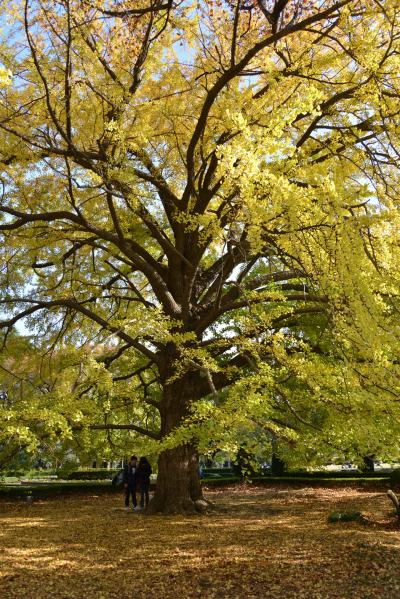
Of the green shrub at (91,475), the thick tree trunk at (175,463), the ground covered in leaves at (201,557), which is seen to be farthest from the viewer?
Answer: the green shrub at (91,475)

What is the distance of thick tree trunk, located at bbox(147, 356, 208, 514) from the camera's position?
9.62 meters

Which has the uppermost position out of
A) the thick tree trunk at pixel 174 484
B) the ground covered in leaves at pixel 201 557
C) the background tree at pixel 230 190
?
the background tree at pixel 230 190

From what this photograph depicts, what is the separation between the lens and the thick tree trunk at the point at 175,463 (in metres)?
9.62

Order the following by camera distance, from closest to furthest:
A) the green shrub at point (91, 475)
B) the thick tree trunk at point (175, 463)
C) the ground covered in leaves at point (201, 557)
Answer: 1. the ground covered in leaves at point (201, 557)
2. the thick tree trunk at point (175, 463)
3. the green shrub at point (91, 475)

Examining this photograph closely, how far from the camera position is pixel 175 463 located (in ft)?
31.6

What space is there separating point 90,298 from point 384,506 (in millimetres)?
7771

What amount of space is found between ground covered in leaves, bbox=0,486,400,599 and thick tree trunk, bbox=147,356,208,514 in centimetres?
37

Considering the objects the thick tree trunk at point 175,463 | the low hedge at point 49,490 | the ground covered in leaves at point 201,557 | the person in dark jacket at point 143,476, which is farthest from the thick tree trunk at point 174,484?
the low hedge at point 49,490

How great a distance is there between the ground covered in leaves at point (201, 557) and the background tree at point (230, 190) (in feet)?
4.21

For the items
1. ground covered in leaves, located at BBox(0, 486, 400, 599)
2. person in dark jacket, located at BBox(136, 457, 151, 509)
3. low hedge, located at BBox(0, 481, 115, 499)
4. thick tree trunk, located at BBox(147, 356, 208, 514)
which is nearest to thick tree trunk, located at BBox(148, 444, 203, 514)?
thick tree trunk, located at BBox(147, 356, 208, 514)

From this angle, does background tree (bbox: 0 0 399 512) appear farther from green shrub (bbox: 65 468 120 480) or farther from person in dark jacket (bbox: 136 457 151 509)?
green shrub (bbox: 65 468 120 480)

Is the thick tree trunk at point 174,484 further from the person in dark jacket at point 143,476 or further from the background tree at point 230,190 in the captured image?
the person in dark jacket at point 143,476

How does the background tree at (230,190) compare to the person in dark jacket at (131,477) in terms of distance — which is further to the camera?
the person in dark jacket at (131,477)

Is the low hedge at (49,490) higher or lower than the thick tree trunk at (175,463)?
lower
